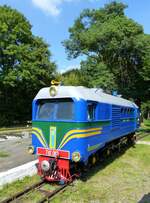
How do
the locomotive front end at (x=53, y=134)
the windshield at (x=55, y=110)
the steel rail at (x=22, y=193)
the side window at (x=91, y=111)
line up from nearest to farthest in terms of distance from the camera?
the steel rail at (x=22, y=193)
the locomotive front end at (x=53, y=134)
the windshield at (x=55, y=110)
the side window at (x=91, y=111)

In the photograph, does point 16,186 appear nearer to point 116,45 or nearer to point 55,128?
point 55,128

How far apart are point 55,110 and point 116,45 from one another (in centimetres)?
2437

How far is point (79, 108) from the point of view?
31.8 feet

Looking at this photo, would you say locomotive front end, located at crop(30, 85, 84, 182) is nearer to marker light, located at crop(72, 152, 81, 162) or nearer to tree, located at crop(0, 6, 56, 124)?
marker light, located at crop(72, 152, 81, 162)

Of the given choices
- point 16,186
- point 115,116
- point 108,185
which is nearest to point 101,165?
point 115,116

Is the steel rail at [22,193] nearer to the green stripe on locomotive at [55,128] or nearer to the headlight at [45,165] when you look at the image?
the headlight at [45,165]

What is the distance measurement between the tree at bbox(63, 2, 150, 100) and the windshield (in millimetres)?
19370

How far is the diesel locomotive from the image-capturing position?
31.9 ft

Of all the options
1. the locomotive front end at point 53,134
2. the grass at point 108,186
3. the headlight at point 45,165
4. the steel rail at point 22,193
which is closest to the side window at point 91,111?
the locomotive front end at point 53,134

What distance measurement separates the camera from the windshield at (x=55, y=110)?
999 cm

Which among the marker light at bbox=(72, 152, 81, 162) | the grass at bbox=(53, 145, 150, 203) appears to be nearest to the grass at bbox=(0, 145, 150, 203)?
the grass at bbox=(53, 145, 150, 203)

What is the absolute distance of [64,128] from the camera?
32.5 ft

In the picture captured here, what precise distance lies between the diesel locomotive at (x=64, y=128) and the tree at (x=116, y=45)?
18995 millimetres

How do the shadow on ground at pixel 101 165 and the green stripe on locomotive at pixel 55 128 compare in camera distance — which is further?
the shadow on ground at pixel 101 165
